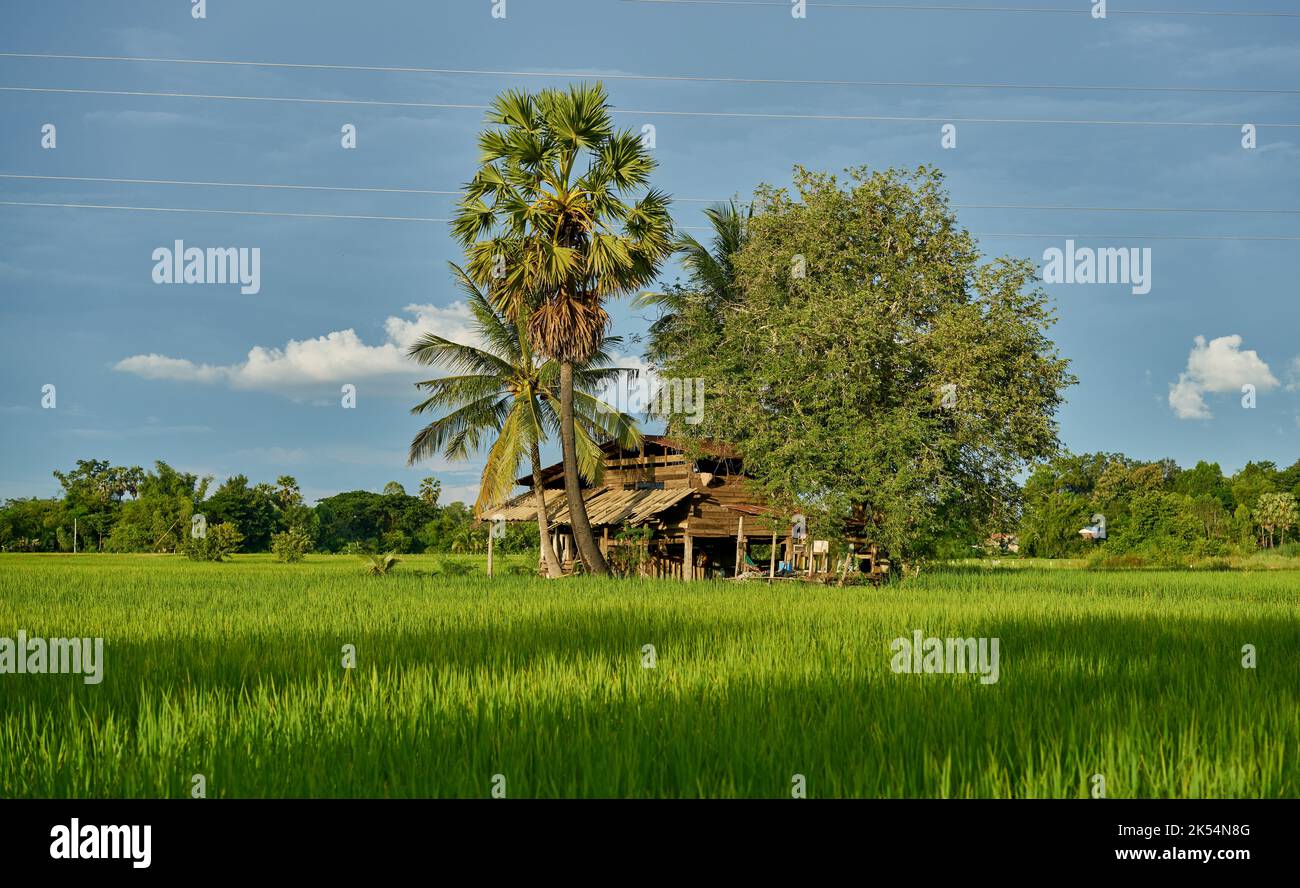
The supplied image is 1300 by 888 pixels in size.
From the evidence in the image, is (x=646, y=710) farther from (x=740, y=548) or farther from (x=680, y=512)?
(x=680, y=512)

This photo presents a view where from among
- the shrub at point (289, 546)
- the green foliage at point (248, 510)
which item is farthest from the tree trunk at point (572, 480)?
the green foliage at point (248, 510)

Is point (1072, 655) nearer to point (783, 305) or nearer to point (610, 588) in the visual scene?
point (610, 588)

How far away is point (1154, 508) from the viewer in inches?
2013

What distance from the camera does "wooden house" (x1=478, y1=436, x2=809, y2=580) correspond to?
2969cm

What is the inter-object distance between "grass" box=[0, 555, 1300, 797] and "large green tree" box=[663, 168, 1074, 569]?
1080 cm

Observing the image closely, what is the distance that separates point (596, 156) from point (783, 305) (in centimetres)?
684

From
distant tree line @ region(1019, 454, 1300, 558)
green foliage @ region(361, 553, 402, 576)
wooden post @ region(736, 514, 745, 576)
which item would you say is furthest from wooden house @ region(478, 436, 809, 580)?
distant tree line @ region(1019, 454, 1300, 558)

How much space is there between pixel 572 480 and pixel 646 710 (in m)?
19.7

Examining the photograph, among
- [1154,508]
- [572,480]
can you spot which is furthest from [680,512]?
[1154,508]

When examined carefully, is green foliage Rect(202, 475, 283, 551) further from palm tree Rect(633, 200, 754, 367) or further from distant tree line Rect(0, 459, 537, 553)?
palm tree Rect(633, 200, 754, 367)

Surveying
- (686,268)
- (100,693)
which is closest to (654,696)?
(100,693)
